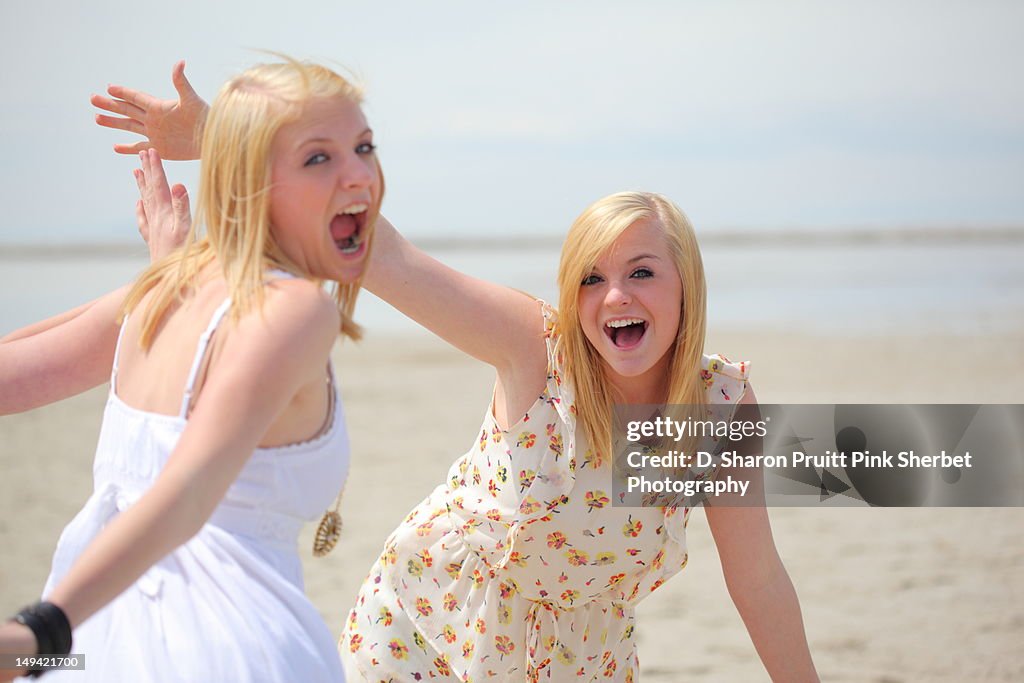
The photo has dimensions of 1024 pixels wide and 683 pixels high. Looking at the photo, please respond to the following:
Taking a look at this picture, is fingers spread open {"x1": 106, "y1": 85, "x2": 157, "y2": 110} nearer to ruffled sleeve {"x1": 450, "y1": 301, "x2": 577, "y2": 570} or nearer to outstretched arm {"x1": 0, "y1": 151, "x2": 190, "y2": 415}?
outstretched arm {"x1": 0, "y1": 151, "x2": 190, "y2": 415}

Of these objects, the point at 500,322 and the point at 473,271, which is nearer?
the point at 500,322

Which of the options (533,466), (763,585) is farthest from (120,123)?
(763,585)

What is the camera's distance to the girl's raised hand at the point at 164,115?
2.66m

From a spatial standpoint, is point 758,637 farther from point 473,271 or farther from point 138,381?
point 473,271

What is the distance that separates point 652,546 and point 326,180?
5.63ft

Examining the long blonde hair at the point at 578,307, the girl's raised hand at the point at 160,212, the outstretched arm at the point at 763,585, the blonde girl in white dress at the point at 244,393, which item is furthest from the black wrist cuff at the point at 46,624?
the outstretched arm at the point at 763,585

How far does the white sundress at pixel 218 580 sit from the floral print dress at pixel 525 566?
127 cm

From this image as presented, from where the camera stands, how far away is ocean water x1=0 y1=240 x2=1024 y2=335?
54.8 feet

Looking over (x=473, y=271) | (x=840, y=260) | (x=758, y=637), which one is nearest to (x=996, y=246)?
(x=840, y=260)

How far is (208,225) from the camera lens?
203 cm

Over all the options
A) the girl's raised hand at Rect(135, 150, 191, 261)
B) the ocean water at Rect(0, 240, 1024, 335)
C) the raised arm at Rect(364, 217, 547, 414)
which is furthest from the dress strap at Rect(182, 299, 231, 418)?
the ocean water at Rect(0, 240, 1024, 335)

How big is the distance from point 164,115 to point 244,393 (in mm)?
1146

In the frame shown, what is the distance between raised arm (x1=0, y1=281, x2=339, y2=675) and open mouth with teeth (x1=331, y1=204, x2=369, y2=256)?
0.63ft

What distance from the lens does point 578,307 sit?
10.9 feet
